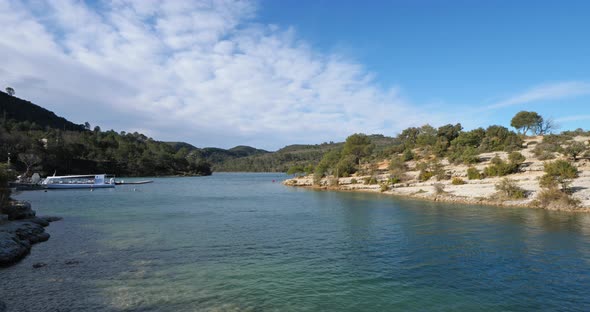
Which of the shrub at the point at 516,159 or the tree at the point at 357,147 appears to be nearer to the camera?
the shrub at the point at 516,159

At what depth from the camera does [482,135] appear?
8606cm

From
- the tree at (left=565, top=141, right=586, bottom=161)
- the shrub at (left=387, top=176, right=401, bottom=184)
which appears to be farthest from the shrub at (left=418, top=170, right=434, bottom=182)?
the tree at (left=565, top=141, right=586, bottom=161)

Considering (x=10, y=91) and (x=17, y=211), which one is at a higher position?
(x=10, y=91)

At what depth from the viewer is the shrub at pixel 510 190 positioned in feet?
138

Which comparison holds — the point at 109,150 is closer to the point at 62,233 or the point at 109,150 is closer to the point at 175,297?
the point at 62,233

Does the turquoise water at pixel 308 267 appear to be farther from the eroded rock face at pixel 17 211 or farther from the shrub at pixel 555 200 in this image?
the shrub at pixel 555 200

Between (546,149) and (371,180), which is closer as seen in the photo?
(546,149)

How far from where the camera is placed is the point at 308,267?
17.0 metres

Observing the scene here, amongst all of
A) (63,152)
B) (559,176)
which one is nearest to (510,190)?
(559,176)

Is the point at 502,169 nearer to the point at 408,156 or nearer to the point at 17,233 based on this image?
the point at 408,156

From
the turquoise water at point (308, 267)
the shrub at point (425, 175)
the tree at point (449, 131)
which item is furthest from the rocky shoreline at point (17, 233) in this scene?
the tree at point (449, 131)

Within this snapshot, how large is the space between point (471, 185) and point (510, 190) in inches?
369

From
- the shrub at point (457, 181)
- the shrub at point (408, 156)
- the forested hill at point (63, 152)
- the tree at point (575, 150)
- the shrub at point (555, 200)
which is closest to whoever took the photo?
the shrub at point (555, 200)

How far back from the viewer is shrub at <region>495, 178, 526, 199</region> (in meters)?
42.0
